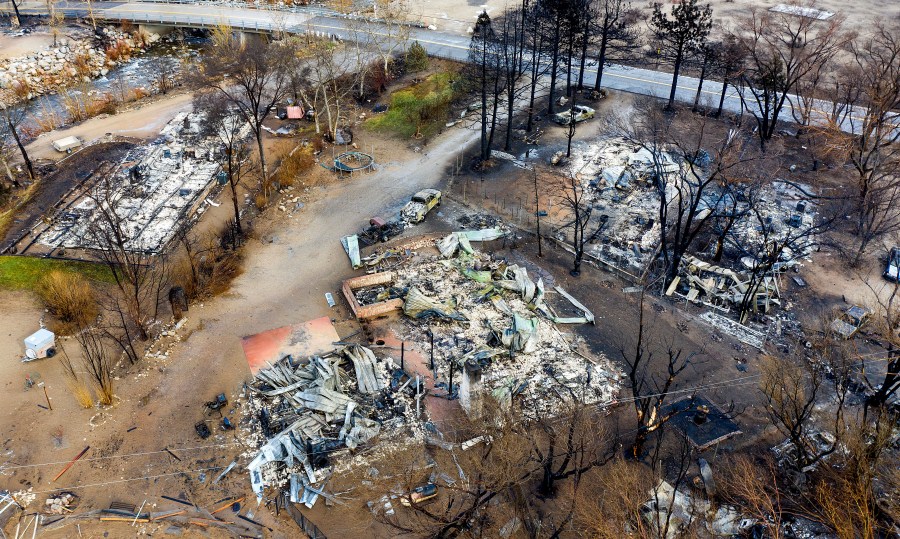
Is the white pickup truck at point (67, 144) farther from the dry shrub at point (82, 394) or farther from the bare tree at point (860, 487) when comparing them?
the bare tree at point (860, 487)

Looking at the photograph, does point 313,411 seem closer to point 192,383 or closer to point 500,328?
point 192,383

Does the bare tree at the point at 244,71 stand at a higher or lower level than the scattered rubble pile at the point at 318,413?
higher

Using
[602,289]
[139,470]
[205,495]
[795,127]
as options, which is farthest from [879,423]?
[795,127]

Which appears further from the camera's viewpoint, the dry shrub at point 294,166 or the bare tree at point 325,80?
the bare tree at point 325,80

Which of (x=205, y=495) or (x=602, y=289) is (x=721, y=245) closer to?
(x=602, y=289)

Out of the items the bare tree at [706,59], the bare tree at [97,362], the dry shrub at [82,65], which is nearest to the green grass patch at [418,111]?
the bare tree at [706,59]

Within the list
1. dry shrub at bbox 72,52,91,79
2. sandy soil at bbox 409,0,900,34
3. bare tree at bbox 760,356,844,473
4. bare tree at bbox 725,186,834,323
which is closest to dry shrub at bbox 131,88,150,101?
dry shrub at bbox 72,52,91,79

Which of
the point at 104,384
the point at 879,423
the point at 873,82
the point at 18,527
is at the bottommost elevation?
the point at 18,527
